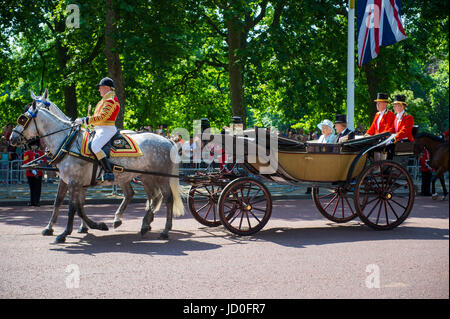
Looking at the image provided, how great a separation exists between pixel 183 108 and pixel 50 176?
14.3 metres

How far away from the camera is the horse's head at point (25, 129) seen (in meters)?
8.48

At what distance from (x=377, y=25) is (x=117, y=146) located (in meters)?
8.81

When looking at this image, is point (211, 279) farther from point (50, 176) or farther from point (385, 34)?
point (50, 176)

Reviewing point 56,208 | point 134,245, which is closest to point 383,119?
point 134,245

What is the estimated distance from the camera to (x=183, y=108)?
3166 centimetres

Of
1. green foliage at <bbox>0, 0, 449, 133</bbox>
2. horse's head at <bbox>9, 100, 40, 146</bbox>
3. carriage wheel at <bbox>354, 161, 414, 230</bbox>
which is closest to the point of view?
horse's head at <bbox>9, 100, 40, 146</bbox>

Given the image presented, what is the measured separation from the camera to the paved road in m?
4.82

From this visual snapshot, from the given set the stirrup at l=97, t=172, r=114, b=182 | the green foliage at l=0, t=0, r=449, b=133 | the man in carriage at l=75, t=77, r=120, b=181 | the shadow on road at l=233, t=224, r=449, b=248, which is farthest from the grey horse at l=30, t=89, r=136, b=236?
the green foliage at l=0, t=0, r=449, b=133

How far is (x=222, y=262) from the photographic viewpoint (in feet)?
20.6

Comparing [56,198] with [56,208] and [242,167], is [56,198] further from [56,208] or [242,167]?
[242,167]

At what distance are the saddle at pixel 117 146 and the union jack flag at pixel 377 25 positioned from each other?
8228 mm

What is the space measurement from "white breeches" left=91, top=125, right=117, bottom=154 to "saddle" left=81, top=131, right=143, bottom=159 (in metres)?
0.07

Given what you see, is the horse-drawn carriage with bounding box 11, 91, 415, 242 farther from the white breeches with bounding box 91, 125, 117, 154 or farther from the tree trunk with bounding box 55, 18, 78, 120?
the tree trunk with bounding box 55, 18, 78, 120
